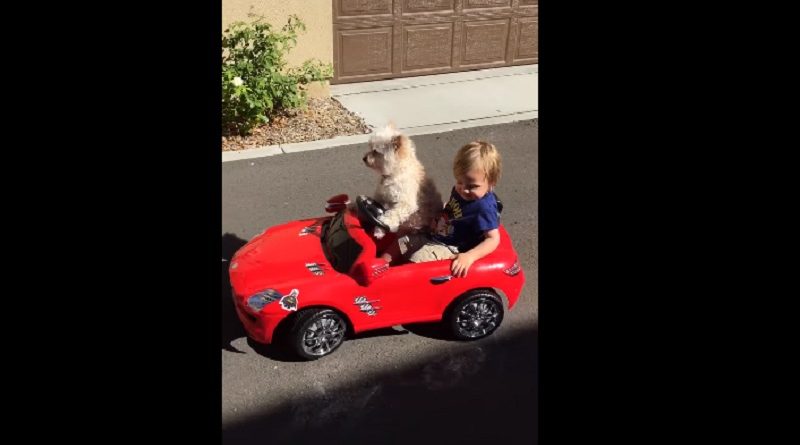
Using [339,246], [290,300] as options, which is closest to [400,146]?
[339,246]

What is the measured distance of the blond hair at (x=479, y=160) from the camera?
12.7 ft

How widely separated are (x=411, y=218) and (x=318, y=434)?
4.81ft

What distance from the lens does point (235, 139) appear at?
7477mm

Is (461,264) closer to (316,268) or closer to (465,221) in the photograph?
(465,221)

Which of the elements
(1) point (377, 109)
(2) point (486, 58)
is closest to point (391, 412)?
(1) point (377, 109)

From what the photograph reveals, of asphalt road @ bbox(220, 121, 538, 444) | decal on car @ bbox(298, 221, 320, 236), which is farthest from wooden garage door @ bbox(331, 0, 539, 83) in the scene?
decal on car @ bbox(298, 221, 320, 236)

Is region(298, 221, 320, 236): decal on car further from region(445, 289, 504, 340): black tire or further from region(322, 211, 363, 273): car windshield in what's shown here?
region(445, 289, 504, 340): black tire

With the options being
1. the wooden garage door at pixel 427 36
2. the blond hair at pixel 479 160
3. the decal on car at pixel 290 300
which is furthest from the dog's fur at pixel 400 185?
the wooden garage door at pixel 427 36

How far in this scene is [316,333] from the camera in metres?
3.98

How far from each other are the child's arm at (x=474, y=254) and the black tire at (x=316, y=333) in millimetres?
790

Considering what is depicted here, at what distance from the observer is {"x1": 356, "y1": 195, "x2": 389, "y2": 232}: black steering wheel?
412 centimetres

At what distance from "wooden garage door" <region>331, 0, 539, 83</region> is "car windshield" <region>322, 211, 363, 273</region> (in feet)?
18.0

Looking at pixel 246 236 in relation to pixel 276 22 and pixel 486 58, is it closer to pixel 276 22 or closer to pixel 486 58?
pixel 276 22

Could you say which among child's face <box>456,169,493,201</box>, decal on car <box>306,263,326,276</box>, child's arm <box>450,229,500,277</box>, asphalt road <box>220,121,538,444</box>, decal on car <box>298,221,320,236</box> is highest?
child's face <box>456,169,493,201</box>
